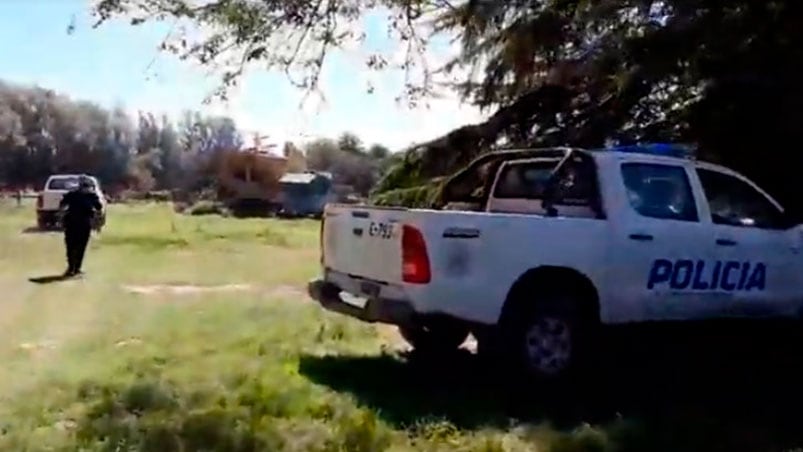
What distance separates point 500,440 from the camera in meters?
6.64

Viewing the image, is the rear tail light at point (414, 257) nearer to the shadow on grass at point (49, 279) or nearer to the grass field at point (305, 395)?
the grass field at point (305, 395)

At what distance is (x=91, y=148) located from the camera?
73812 mm

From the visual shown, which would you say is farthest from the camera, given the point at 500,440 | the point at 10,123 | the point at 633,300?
the point at 10,123

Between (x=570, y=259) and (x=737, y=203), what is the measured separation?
2.01 m

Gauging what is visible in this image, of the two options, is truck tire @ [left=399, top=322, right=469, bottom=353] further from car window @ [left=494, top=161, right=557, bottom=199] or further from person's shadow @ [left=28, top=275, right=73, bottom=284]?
person's shadow @ [left=28, top=275, right=73, bottom=284]

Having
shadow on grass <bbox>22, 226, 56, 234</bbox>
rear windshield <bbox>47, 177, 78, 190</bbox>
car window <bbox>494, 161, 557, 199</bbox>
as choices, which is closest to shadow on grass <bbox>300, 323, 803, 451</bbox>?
car window <bbox>494, 161, 557, 199</bbox>

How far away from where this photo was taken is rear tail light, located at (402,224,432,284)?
25.7 feet

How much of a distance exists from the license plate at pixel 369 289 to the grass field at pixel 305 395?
67cm

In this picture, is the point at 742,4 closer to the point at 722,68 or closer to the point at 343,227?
the point at 722,68

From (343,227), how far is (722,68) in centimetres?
423

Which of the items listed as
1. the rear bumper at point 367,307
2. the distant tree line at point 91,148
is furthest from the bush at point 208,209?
the rear bumper at point 367,307

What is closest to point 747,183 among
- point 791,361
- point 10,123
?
point 791,361

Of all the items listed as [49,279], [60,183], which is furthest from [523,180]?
[60,183]

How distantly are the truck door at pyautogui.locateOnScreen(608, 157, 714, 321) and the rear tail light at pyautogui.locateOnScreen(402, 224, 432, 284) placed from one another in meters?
1.43
